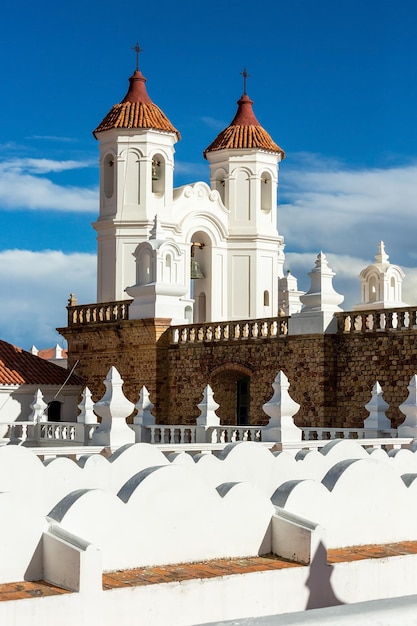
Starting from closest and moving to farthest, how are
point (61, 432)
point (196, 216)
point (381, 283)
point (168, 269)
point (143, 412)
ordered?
point (143, 412)
point (61, 432)
point (168, 269)
point (196, 216)
point (381, 283)

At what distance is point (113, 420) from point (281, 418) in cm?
274

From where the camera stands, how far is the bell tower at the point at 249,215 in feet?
104

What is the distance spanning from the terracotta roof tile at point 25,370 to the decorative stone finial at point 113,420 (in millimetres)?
11024

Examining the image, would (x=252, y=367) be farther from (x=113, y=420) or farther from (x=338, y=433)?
(x=113, y=420)

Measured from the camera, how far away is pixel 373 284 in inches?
1403

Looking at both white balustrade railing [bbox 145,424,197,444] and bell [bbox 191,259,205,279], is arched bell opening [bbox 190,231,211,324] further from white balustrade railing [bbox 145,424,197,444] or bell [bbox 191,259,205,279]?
white balustrade railing [bbox 145,424,197,444]

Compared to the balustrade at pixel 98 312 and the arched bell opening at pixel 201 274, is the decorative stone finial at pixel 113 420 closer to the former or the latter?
the balustrade at pixel 98 312

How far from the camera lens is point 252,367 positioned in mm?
22734

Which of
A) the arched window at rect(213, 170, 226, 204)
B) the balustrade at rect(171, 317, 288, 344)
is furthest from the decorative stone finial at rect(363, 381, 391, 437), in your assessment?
the arched window at rect(213, 170, 226, 204)

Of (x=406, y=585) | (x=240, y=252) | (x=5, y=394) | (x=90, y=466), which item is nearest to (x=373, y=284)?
(x=240, y=252)

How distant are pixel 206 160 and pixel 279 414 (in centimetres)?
1862

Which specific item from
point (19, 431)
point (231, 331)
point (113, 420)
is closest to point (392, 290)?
point (231, 331)

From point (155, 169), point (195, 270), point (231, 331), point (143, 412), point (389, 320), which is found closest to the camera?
point (389, 320)

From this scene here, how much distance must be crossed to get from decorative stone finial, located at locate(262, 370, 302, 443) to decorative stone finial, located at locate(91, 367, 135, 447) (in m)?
2.30
